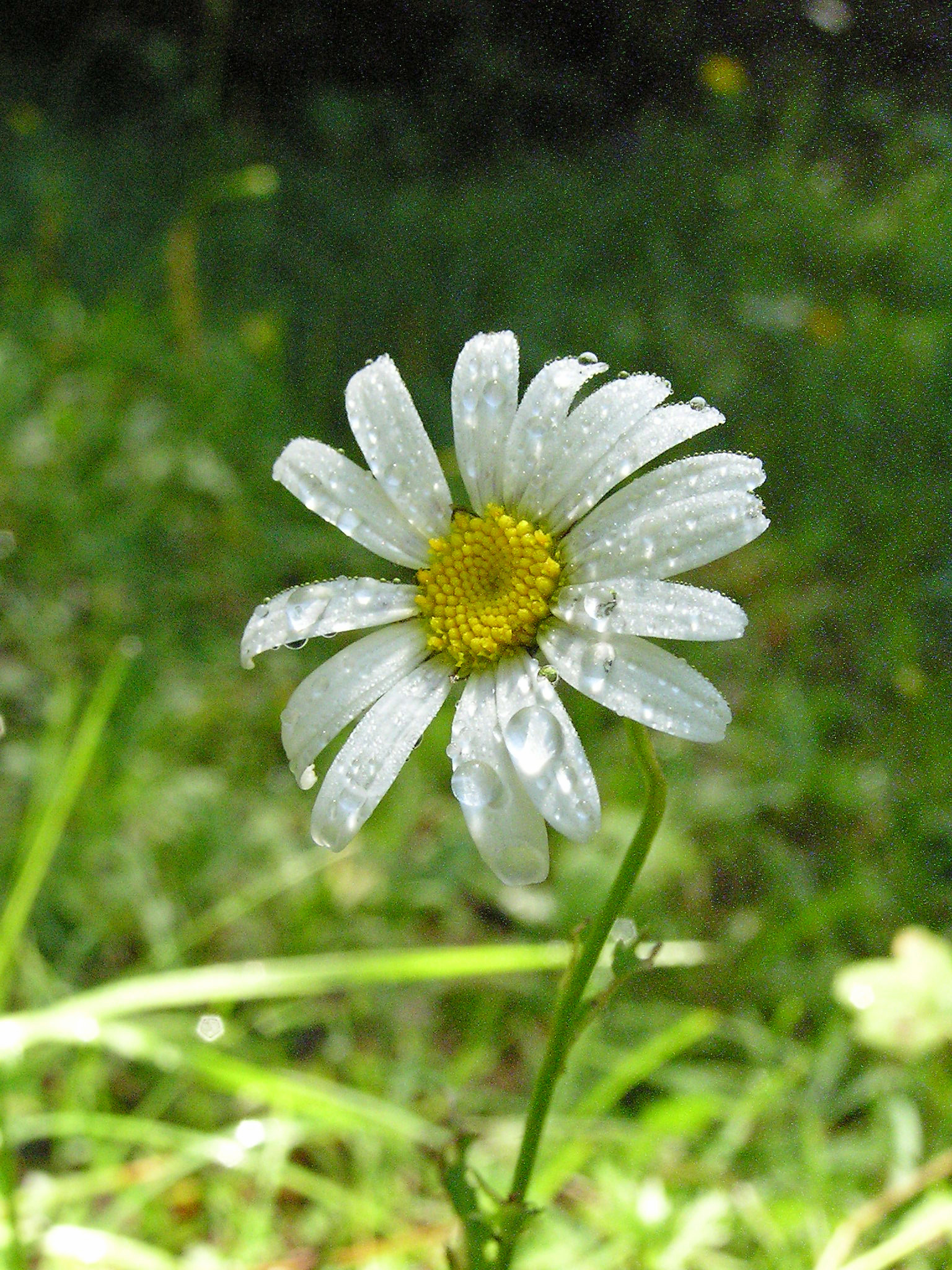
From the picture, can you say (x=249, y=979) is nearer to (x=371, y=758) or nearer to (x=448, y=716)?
(x=448, y=716)

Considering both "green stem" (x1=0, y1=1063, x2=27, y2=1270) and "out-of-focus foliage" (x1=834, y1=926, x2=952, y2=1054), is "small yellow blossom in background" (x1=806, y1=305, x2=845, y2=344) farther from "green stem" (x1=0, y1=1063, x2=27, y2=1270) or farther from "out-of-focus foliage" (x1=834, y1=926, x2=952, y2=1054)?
"green stem" (x1=0, y1=1063, x2=27, y2=1270)

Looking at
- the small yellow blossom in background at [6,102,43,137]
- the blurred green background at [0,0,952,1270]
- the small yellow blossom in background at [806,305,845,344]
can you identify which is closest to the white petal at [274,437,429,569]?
the blurred green background at [0,0,952,1270]

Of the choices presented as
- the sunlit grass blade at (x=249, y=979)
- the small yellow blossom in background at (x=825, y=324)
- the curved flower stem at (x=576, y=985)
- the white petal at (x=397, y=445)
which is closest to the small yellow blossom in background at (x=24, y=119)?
the small yellow blossom in background at (x=825, y=324)

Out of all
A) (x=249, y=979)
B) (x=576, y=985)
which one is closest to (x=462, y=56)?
(x=249, y=979)

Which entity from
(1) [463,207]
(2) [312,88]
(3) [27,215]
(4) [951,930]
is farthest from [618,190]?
(4) [951,930]

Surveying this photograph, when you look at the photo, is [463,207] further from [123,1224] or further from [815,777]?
[123,1224]
